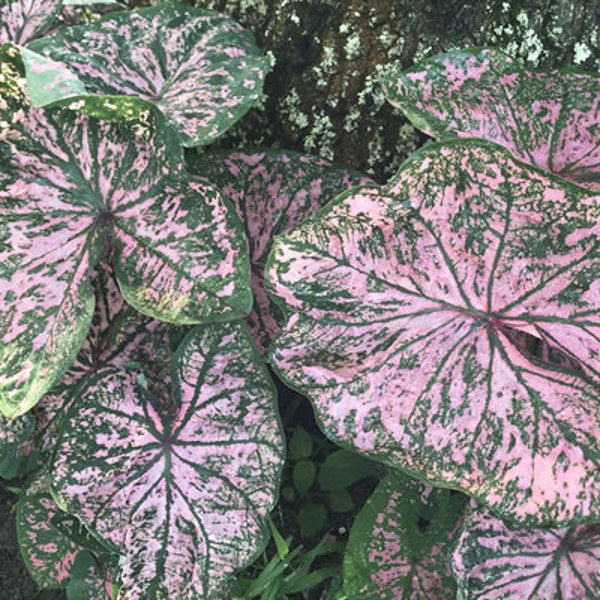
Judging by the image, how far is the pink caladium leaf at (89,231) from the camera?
1134 millimetres

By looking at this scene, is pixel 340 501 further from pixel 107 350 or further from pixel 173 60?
pixel 173 60

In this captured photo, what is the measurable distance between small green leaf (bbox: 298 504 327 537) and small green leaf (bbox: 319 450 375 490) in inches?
2.3

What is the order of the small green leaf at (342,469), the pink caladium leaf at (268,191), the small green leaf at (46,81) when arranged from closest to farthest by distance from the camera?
the small green leaf at (46,81)
the pink caladium leaf at (268,191)
the small green leaf at (342,469)

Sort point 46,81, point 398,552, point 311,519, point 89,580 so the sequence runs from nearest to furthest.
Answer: point 46,81
point 398,552
point 89,580
point 311,519

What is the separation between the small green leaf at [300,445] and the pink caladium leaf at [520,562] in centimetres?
49

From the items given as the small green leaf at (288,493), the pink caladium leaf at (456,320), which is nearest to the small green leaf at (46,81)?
the pink caladium leaf at (456,320)

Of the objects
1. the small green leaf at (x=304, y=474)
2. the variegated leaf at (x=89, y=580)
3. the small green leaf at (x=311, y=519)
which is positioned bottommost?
the variegated leaf at (x=89, y=580)

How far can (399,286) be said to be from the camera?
1.07m

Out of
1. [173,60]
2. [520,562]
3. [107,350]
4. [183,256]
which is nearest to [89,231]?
[183,256]

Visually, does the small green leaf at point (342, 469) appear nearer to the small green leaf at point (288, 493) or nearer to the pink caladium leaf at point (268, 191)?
the small green leaf at point (288, 493)

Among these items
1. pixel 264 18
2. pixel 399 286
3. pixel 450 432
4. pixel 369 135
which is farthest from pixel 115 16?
pixel 450 432

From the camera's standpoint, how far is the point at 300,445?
1577 millimetres

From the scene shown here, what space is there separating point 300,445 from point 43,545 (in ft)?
1.75

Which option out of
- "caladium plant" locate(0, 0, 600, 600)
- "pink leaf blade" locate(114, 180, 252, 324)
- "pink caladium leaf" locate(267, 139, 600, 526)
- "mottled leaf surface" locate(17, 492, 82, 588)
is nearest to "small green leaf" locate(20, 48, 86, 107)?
"caladium plant" locate(0, 0, 600, 600)
